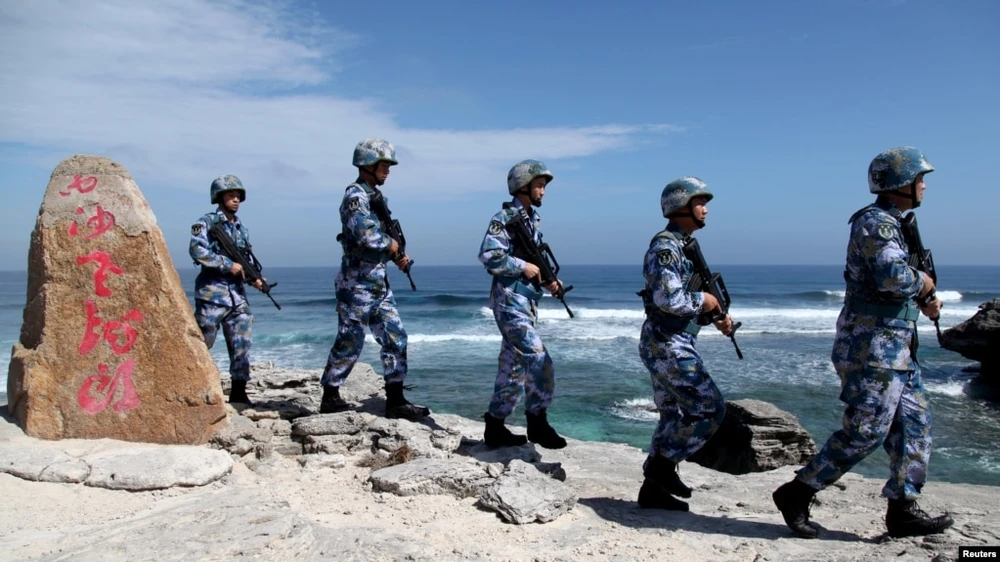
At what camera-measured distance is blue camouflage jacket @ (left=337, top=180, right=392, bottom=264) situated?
5477mm

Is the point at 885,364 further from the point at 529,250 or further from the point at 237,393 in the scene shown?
the point at 237,393

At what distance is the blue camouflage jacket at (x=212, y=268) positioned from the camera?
Result: 20.2 feet

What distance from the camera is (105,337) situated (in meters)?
5.14

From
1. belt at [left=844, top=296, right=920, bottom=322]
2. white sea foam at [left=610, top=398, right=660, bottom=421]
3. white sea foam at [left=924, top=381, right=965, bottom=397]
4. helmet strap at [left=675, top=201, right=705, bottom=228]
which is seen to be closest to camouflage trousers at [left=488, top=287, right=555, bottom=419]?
helmet strap at [left=675, top=201, right=705, bottom=228]

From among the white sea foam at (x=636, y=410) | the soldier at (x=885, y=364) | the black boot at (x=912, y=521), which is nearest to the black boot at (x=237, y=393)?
the soldier at (x=885, y=364)

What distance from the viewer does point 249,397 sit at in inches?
285

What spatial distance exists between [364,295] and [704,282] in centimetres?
283

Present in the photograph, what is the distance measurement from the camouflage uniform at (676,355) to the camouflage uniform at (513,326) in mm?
1005

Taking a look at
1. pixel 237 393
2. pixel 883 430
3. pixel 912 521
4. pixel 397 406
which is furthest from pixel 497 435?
pixel 237 393

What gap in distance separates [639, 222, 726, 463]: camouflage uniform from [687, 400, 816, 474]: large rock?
375cm

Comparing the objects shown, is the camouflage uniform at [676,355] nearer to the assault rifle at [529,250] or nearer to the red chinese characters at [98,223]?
the assault rifle at [529,250]

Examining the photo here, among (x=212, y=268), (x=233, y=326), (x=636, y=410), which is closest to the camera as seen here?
(x=212, y=268)

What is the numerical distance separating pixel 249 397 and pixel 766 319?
96.7ft

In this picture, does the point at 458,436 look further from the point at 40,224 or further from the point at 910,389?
the point at 40,224
